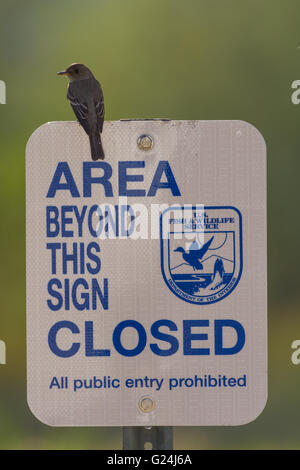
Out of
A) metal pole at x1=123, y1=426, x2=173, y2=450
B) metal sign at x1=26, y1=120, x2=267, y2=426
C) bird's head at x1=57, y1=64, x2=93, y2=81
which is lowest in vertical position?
metal pole at x1=123, y1=426, x2=173, y2=450

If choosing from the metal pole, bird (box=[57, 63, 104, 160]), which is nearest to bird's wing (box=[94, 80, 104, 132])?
bird (box=[57, 63, 104, 160])

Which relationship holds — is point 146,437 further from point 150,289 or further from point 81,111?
point 81,111

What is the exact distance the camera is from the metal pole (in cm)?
104

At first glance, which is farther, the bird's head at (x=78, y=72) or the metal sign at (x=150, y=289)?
the bird's head at (x=78, y=72)

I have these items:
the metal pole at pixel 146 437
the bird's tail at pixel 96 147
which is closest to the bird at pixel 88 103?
the bird's tail at pixel 96 147

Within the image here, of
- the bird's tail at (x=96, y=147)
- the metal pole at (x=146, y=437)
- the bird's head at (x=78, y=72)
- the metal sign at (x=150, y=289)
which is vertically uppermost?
the bird's head at (x=78, y=72)

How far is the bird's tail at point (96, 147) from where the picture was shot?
40.3 inches

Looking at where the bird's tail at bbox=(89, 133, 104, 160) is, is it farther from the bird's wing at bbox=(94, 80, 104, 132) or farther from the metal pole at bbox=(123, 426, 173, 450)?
the metal pole at bbox=(123, 426, 173, 450)

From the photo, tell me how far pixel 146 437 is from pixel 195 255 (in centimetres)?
29

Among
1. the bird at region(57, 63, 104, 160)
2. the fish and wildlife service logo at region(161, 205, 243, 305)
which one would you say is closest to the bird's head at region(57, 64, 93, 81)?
the bird at region(57, 63, 104, 160)

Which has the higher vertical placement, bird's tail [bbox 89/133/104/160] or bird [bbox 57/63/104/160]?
bird [bbox 57/63/104/160]

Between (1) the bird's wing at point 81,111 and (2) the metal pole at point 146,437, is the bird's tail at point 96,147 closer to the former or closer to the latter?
(1) the bird's wing at point 81,111

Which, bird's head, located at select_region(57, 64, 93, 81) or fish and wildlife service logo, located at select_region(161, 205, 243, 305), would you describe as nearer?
fish and wildlife service logo, located at select_region(161, 205, 243, 305)

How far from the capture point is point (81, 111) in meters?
1.06
